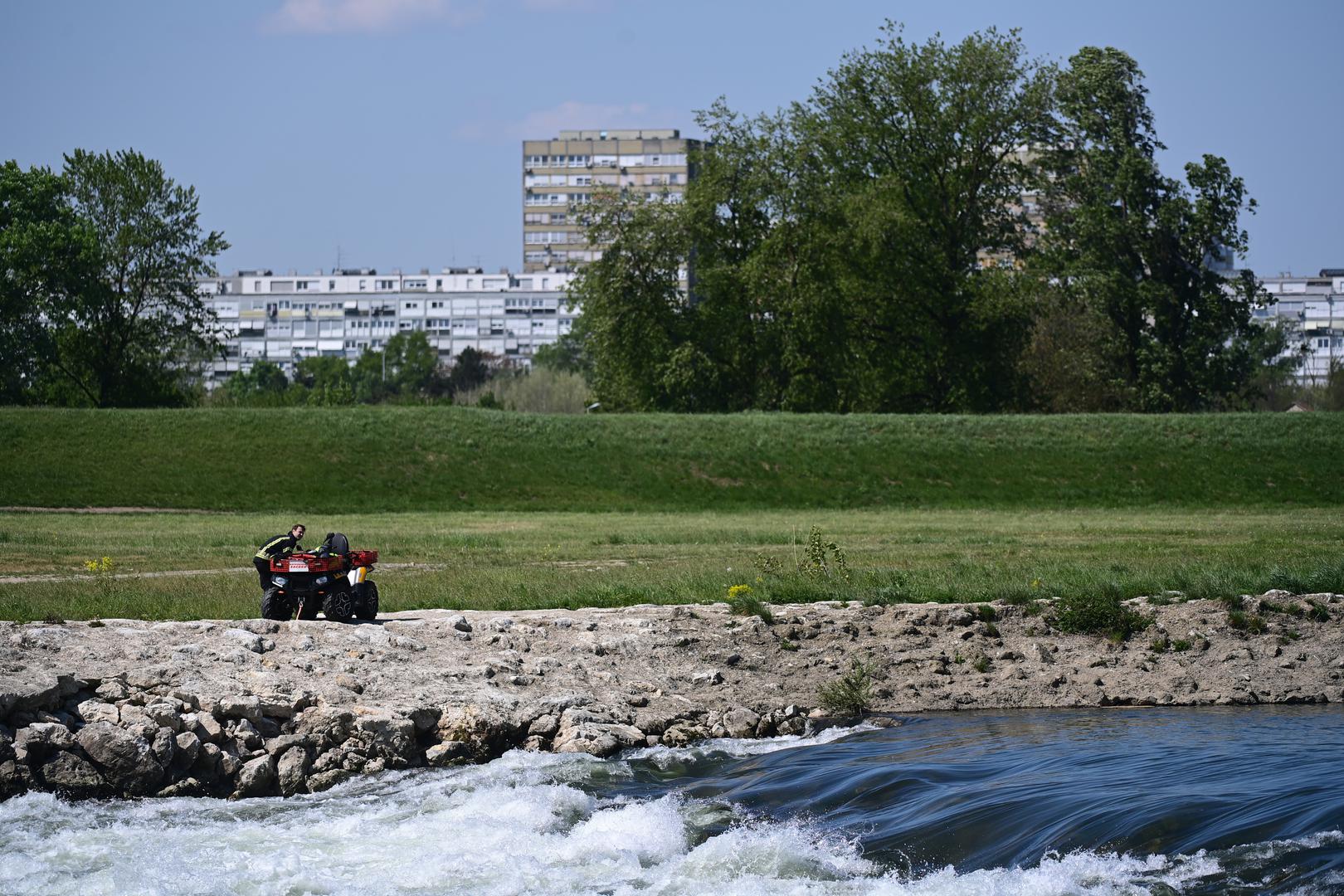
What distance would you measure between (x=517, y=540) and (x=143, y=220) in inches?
1868

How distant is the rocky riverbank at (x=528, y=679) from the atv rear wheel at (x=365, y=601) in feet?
0.76

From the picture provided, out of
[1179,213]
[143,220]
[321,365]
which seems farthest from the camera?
[321,365]

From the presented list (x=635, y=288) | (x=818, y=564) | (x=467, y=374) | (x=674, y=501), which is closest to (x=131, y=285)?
(x=635, y=288)

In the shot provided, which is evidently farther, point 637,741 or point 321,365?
point 321,365

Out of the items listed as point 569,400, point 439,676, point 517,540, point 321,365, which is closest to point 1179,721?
point 439,676

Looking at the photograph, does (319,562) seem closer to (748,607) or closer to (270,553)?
(270,553)

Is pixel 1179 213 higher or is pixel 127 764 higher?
pixel 1179 213

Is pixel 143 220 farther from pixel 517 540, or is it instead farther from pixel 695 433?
pixel 517 540

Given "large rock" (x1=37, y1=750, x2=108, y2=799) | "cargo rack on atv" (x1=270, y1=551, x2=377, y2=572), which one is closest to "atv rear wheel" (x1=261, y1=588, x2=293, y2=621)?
"cargo rack on atv" (x1=270, y1=551, x2=377, y2=572)

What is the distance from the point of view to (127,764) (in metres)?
11.8

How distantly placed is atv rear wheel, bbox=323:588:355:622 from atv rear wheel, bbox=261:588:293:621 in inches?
18.9

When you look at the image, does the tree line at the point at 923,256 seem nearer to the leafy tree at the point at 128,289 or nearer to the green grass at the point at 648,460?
the green grass at the point at 648,460

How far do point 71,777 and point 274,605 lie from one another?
464cm

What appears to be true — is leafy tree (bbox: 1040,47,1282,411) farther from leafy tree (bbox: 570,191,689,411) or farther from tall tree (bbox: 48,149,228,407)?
tall tree (bbox: 48,149,228,407)
